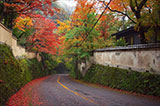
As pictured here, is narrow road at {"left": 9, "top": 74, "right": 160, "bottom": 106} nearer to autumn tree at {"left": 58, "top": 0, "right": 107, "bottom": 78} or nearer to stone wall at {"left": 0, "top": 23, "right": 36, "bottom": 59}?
stone wall at {"left": 0, "top": 23, "right": 36, "bottom": 59}

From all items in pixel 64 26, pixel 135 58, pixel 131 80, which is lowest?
pixel 131 80

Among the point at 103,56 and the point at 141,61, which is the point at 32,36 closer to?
the point at 103,56

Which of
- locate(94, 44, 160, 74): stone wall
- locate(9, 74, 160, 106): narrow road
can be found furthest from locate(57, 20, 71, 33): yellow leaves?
locate(9, 74, 160, 106): narrow road

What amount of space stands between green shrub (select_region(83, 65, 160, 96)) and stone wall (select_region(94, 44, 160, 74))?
45 centimetres

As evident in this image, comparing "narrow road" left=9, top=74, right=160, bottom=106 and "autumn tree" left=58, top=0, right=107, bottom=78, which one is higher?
"autumn tree" left=58, top=0, right=107, bottom=78

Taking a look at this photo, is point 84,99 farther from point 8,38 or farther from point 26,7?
point 8,38

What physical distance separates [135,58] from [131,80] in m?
1.78

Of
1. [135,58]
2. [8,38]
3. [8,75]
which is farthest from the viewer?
[8,38]

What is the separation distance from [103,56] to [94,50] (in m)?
2.88

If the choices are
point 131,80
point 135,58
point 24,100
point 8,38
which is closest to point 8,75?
point 24,100

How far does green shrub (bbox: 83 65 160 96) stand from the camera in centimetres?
839

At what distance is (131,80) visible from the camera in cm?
1020

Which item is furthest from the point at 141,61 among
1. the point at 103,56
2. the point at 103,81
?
the point at 103,56

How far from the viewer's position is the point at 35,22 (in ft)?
70.7
